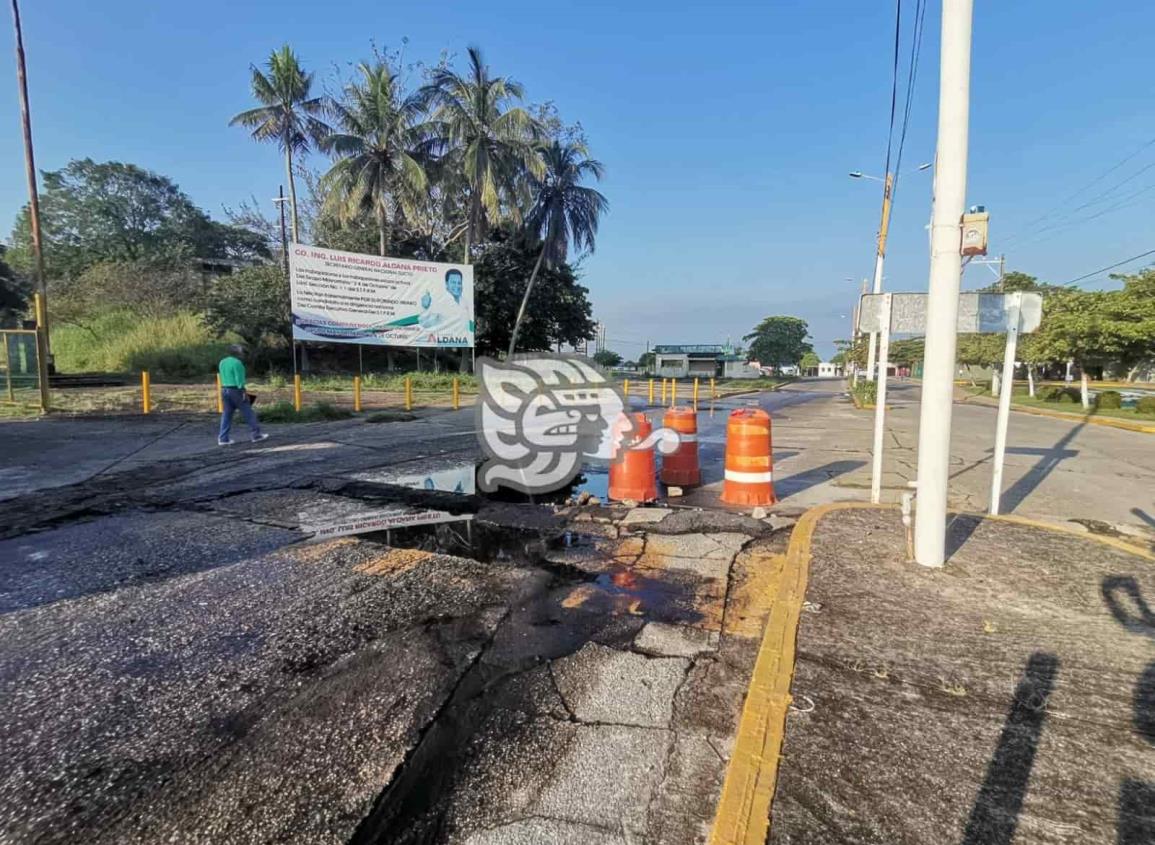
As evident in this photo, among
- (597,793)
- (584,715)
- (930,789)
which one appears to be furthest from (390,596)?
(930,789)

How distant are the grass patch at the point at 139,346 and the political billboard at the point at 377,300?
9808 millimetres

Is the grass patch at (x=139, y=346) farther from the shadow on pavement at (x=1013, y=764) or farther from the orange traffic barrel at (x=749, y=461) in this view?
the shadow on pavement at (x=1013, y=764)

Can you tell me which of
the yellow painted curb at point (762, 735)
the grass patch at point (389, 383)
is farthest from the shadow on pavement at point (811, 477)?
the grass patch at point (389, 383)

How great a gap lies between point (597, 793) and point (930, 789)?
1.20 m

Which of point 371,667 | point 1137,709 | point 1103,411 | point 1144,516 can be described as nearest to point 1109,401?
point 1103,411

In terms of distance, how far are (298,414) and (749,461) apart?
11941mm

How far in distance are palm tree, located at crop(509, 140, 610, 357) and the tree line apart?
2.8 inches

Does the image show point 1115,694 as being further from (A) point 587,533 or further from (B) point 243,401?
(B) point 243,401

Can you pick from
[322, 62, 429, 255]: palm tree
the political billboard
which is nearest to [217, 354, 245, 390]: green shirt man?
the political billboard

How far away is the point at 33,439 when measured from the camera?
11000 mm

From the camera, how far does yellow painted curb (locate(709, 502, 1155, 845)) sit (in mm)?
1982

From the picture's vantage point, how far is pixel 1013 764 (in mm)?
2244

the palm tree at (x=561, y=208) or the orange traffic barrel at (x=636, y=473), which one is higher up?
the palm tree at (x=561, y=208)

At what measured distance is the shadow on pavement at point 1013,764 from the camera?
6.40 ft
